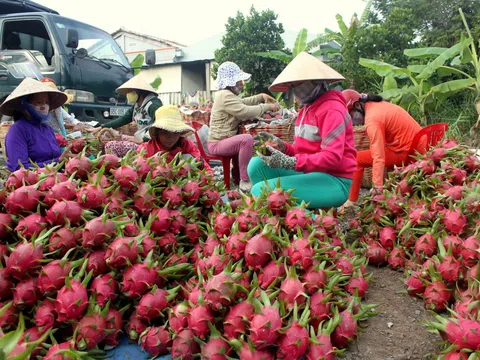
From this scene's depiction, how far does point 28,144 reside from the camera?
3.46m

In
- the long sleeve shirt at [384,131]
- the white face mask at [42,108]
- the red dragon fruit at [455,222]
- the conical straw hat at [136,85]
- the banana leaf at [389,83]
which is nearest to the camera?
the red dragon fruit at [455,222]

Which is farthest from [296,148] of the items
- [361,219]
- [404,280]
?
[404,280]

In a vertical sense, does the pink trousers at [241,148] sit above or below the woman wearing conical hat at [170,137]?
below

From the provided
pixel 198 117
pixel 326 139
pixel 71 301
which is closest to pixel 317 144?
pixel 326 139

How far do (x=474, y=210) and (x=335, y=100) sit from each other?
3.95 ft

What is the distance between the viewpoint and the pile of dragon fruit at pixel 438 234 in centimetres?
137

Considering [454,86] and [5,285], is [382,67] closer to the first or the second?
[454,86]

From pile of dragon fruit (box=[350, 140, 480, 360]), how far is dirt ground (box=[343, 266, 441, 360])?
0.26ft

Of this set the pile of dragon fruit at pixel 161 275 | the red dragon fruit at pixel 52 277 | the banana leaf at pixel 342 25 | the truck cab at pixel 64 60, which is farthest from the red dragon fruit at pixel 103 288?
the banana leaf at pixel 342 25

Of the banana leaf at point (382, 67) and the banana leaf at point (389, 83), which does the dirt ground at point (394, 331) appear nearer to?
the banana leaf at point (382, 67)

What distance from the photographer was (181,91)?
20.9 meters

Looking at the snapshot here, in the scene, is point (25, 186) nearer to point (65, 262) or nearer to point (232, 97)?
point (65, 262)

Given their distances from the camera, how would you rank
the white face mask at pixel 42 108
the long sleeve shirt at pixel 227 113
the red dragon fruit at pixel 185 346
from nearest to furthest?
1. the red dragon fruit at pixel 185 346
2. the white face mask at pixel 42 108
3. the long sleeve shirt at pixel 227 113

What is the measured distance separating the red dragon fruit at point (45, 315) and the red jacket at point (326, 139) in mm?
1725
